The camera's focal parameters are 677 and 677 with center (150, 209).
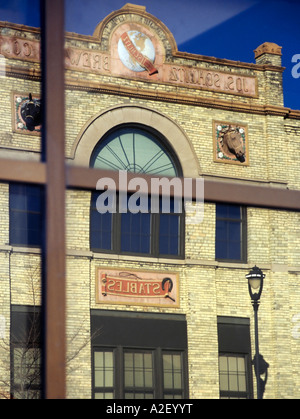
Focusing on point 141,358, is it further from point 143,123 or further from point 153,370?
point 143,123

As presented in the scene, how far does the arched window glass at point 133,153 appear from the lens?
6.56 metres

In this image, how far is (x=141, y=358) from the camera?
5.95 meters

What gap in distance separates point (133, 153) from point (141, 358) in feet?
7.42

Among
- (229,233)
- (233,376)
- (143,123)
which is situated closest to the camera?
(229,233)

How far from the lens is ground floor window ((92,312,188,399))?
5.77m

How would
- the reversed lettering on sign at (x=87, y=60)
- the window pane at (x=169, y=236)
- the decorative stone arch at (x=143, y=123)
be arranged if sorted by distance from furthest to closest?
the decorative stone arch at (x=143, y=123) → the window pane at (x=169, y=236) → the reversed lettering on sign at (x=87, y=60)

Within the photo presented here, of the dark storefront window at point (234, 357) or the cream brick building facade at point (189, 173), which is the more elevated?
the cream brick building facade at point (189, 173)

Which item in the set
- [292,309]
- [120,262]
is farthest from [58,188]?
[292,309]

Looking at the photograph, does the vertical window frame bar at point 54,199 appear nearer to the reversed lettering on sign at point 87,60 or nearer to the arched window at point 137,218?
the arched window at point 137,218

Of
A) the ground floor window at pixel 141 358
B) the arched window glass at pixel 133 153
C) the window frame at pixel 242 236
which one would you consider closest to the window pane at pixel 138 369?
the ground floor window at pixel 141 358

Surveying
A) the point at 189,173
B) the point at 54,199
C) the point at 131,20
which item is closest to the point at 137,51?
the point at 131,20

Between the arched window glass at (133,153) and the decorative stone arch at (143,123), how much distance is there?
11 cm

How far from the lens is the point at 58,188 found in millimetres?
3814
